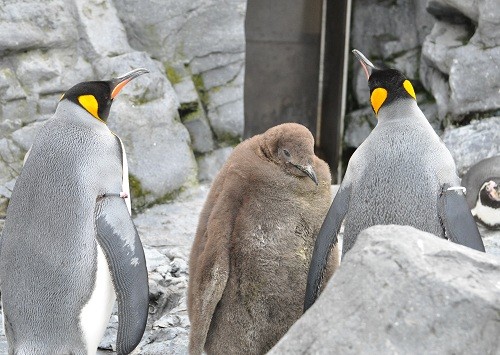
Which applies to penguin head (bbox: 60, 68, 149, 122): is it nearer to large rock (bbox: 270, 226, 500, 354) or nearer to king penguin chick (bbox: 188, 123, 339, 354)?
king penguin chick (bbox: 188, 123, 339, 354)

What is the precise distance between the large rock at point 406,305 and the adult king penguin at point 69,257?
1.24 m

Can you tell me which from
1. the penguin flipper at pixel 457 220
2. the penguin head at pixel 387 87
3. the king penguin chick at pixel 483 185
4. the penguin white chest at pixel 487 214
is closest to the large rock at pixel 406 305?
the penguin flipper at pixel 457 220

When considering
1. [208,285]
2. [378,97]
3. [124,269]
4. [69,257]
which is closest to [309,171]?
[208,285]

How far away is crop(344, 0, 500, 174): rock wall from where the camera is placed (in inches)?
236

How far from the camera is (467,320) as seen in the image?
6.38ft

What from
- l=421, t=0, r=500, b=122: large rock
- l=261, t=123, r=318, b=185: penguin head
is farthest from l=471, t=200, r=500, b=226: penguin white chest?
l=261, t=123, r=318, b=185: penguin head

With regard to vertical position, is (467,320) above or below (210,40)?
above

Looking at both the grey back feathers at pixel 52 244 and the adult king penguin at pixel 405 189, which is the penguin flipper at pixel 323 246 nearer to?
the adult king penguin at pixel 405 189

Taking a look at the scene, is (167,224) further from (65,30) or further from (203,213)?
(203,213)

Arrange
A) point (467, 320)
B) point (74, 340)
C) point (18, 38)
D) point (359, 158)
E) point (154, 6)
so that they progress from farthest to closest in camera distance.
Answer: point (154, 6) < point (18, 38) < point (359, 158) < point (74, 340) < point (467, 320)

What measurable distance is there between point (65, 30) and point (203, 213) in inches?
97.9

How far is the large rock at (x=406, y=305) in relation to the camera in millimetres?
1937

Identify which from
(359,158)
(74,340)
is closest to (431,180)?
(359,158)

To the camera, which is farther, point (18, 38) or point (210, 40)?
point (210, 40)
